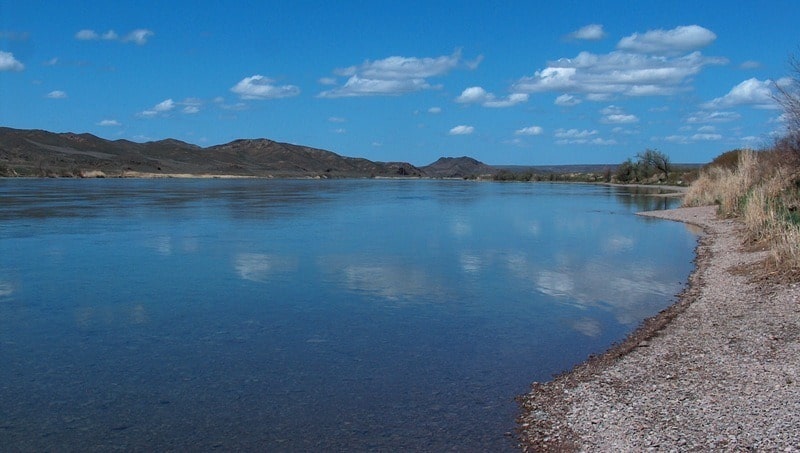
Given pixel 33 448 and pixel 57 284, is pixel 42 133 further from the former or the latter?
pixel 33 448

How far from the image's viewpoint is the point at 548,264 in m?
16.8

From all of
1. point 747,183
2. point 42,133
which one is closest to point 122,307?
point 747,183

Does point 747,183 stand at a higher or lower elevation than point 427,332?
higher

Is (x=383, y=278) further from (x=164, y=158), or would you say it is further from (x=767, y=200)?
(x=164, y=158)

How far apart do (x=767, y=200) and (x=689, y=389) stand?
51.1ft

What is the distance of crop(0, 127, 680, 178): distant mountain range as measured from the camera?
88.1 meters

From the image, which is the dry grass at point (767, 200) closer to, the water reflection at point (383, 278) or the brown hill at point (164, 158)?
the water reflection at point (383, 278)

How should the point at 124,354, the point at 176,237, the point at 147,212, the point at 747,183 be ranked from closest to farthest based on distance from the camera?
the point at 124,354
the point at 176,237
the point at 747,183
the point at 147,212

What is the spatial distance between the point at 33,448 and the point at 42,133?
381 feet

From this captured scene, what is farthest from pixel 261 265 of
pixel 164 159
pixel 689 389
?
pixel 164 159

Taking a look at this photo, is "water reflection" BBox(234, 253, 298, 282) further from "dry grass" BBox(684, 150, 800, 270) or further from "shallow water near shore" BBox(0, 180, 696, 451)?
"dry grass" BBox(684, 150, 800, 270)

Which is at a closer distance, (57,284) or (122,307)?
(122,307)

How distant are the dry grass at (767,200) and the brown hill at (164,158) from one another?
72.6 m

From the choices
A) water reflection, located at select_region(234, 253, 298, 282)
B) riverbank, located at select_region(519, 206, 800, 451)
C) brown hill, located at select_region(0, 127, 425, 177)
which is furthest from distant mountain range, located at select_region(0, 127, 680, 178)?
riverbank, located at select_region(519, 206, 800, 451)
